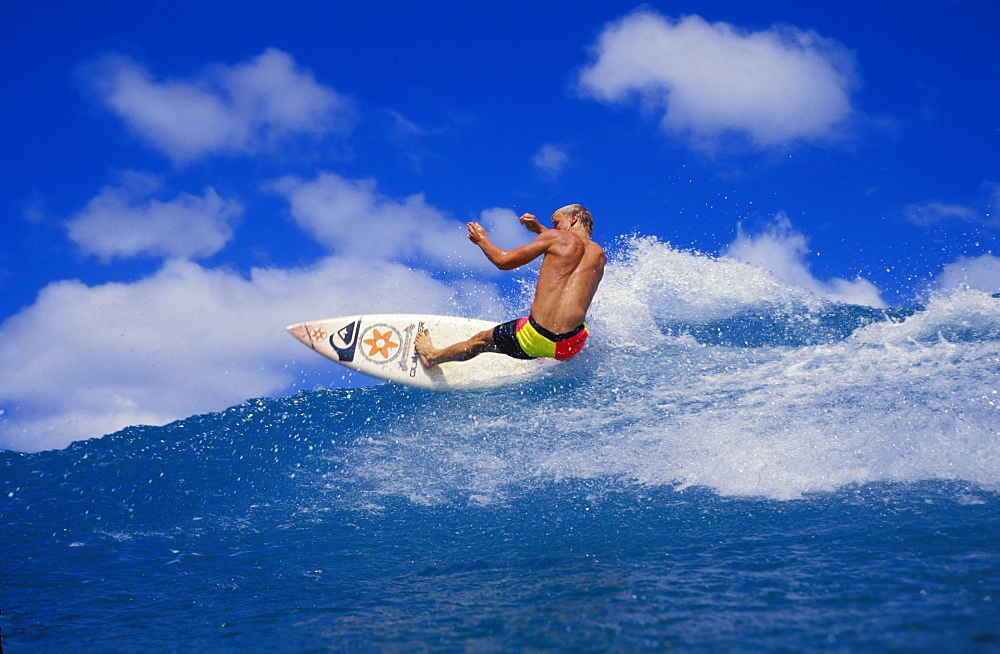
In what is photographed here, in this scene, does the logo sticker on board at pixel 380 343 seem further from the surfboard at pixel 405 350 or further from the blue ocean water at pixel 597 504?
the blue ocean water at pixel 597 504

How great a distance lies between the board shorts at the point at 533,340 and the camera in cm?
658

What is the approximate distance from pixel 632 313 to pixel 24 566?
21.3 ft

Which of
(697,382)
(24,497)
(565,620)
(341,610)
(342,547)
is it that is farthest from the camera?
(24,497)

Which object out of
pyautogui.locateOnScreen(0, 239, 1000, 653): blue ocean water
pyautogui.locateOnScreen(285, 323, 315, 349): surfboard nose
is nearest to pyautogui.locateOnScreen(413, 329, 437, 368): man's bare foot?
pyautogui.locateOnScreen(0, 239, 1000, 653): blue ocean water

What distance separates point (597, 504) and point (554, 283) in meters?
2.41

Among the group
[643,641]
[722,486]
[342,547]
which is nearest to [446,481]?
[342,547]

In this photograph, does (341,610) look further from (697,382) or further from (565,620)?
(697,382)

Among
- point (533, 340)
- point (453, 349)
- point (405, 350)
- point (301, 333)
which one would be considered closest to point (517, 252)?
point (533, 340)

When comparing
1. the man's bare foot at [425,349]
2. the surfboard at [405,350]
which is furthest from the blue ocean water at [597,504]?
the man's bare foot at [425,349]

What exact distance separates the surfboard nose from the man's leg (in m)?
→ 1.28

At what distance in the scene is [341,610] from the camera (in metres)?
3.33

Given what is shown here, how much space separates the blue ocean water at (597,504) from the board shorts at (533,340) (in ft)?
1.43

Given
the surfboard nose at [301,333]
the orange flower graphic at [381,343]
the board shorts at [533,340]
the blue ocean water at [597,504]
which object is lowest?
the blue ocean water at [597,504]

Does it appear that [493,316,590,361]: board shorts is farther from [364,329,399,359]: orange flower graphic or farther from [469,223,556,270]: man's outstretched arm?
[364,329,399,359]: orange flower graphic
